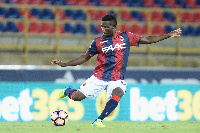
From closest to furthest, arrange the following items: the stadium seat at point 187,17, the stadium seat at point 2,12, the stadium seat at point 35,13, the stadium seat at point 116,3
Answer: the stadium seat at point 2,12
the stadium seat at point 35,13
the stadium seat at point 187,17
the stadium seat at point 116,3

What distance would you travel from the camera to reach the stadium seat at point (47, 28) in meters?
13.3

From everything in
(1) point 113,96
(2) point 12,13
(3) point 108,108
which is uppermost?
(2) point 12,13

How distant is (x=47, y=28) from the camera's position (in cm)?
1345

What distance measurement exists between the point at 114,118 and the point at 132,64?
3.09m

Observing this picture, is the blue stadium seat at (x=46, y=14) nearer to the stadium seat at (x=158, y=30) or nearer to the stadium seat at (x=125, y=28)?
A: the stadium seat at (x=125, y=28)

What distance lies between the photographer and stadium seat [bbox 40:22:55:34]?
13.3m

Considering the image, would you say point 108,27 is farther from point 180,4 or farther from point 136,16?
point 180,4

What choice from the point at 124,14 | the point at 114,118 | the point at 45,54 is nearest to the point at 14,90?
the point at 114,118

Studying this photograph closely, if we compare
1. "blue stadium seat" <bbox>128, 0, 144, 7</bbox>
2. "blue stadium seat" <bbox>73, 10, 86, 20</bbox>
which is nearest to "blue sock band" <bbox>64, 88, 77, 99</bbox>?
"blue stadium seat" <bbox>73, 10, 86, 20</bbox>

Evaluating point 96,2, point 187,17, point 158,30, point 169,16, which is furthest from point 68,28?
point 187,17

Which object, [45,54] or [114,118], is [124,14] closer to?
[45,54]

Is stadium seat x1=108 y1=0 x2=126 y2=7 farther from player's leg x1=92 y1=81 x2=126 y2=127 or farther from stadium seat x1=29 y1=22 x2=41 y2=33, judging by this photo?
player's leg x1=92 y1=81 x2=126 y2=127

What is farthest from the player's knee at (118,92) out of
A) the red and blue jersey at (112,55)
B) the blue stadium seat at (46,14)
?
the blue stadium seat at (46,14)

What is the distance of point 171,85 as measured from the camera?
374 inches
